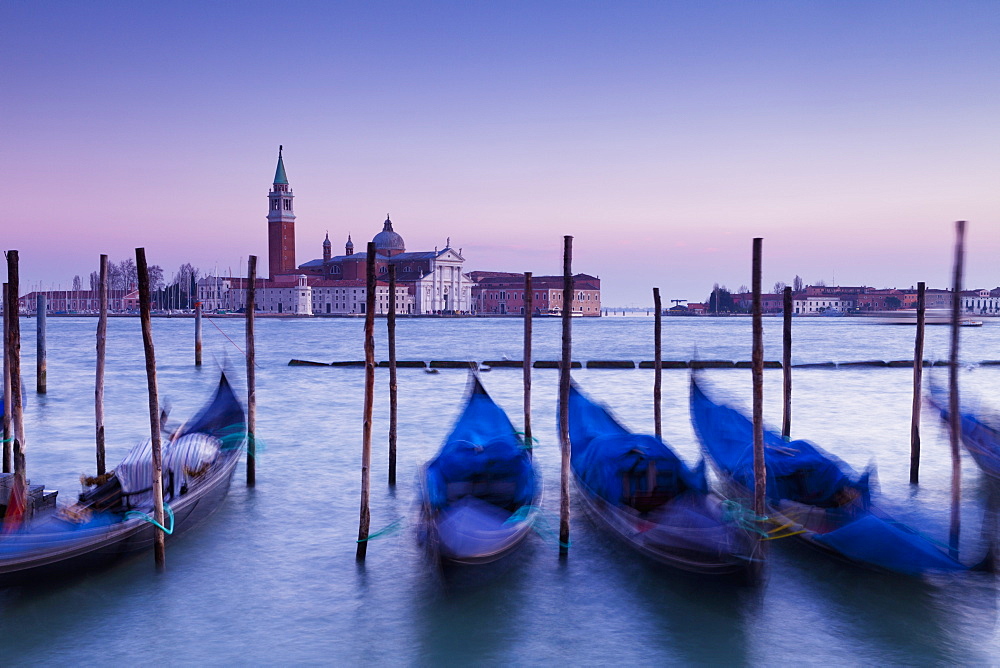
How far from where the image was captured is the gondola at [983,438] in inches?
269

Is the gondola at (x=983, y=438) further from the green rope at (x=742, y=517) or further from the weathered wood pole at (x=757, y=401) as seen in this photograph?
the weathered wood pole at (x=757, y=401)

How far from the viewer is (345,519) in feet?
20.6

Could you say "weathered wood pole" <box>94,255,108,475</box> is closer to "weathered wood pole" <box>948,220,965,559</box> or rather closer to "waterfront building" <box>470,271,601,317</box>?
"weathered wood pole" <box>948,220,965,559</box>

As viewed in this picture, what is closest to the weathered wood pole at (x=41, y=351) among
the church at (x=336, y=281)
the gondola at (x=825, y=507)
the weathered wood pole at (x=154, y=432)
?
the weathered wood pole at (x=154, y=432)

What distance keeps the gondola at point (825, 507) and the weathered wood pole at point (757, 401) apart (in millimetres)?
452

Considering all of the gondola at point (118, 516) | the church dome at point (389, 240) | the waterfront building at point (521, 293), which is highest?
the church dome at point (389, 240)

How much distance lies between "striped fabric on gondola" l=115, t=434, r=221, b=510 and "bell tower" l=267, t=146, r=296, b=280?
66.4 metres

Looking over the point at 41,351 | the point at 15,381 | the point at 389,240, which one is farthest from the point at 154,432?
the point at 389,240

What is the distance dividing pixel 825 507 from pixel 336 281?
7023cm

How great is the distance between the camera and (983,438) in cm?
721

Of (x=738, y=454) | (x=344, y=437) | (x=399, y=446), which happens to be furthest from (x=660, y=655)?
(x=344, y=437)

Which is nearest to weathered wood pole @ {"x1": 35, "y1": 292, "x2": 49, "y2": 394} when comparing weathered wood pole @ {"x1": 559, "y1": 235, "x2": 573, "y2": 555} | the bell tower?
weathered wood pole @ {"x1": 559, "y1": 235, "x2": 573, "y2": 555}

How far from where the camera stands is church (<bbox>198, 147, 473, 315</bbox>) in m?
69.8

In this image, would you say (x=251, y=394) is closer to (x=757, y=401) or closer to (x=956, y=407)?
(x=757, y=401)
